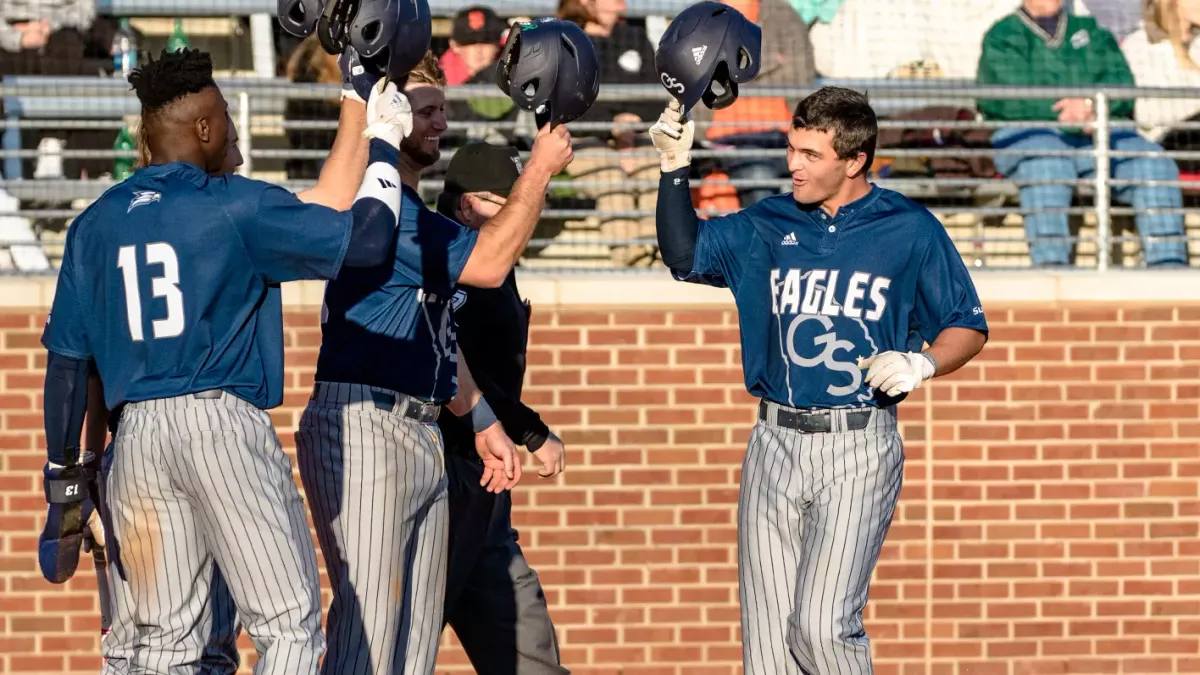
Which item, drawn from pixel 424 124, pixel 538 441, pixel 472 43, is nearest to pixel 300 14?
pixel 424 124

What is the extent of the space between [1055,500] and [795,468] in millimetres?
2712

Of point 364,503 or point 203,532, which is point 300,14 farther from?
point 203,532

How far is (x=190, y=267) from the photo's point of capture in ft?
13.9

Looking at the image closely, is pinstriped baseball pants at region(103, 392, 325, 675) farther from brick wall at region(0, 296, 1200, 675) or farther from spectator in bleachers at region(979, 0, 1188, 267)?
spectator in bleachers at region(979, 0, 1188, 267)

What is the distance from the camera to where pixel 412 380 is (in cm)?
484

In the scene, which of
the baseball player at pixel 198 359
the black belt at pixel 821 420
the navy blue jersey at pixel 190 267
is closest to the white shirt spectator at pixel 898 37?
the black belt at pixel 821 420

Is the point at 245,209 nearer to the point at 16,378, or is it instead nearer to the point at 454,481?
the point at 454,481

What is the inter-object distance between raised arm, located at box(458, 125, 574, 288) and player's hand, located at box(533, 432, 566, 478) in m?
0.94

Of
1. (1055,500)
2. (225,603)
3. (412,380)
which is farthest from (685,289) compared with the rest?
(225,603)

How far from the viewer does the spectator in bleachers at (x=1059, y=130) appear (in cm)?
775

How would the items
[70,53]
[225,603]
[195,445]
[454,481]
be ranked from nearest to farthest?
[195,445]
[225,603]
[454,481]
[70,53]

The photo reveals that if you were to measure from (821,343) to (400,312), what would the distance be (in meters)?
1.28

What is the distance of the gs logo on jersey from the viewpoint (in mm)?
5062

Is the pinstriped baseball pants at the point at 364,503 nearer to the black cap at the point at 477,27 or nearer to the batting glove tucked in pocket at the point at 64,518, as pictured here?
the batting glove tucked in pocket at the point at 64,518
